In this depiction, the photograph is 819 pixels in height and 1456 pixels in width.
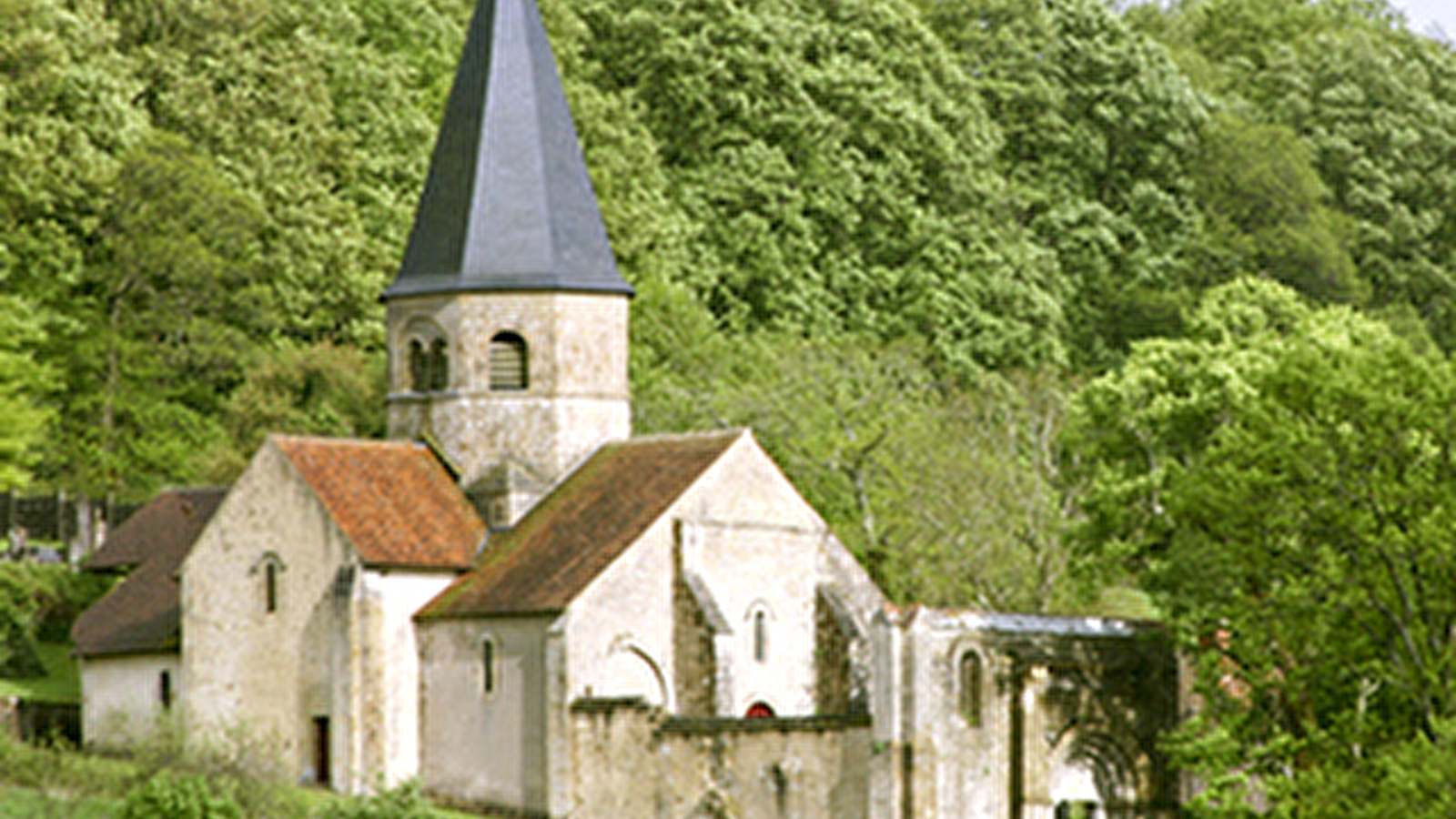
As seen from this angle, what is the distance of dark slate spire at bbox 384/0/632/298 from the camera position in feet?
184

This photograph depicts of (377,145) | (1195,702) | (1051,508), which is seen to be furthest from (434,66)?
(1195,702)

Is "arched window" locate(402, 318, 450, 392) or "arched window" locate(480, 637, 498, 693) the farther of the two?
"arched window" locate(402, 318, 450, 392)

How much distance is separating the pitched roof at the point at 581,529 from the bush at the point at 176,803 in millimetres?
9003

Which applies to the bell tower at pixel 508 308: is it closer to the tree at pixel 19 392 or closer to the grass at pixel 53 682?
the grass at pixel 53 682

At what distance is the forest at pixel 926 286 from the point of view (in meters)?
45.7

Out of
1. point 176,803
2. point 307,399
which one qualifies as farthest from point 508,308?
point 307,399

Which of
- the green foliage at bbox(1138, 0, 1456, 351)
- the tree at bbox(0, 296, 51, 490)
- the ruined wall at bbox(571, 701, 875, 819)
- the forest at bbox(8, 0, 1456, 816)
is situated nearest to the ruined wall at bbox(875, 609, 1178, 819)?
the ruined wall at bbox(571, 701, 875, 819)

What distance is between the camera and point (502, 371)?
5606cm

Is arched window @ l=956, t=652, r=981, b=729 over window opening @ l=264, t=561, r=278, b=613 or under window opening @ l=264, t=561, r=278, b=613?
under

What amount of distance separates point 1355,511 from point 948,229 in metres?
41.8

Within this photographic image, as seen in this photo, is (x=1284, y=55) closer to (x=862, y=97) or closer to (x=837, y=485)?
(x=862, y=97)

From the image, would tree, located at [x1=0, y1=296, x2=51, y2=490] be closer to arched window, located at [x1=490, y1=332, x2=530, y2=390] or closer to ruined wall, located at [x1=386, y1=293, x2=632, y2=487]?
ruined wall, located at [x1=386, y1=293, x2=632, y2=487]

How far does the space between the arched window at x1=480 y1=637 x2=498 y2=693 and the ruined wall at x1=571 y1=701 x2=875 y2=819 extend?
209cm

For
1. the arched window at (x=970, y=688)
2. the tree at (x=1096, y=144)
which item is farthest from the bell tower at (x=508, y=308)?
the tree at (x=1096, y=144)
